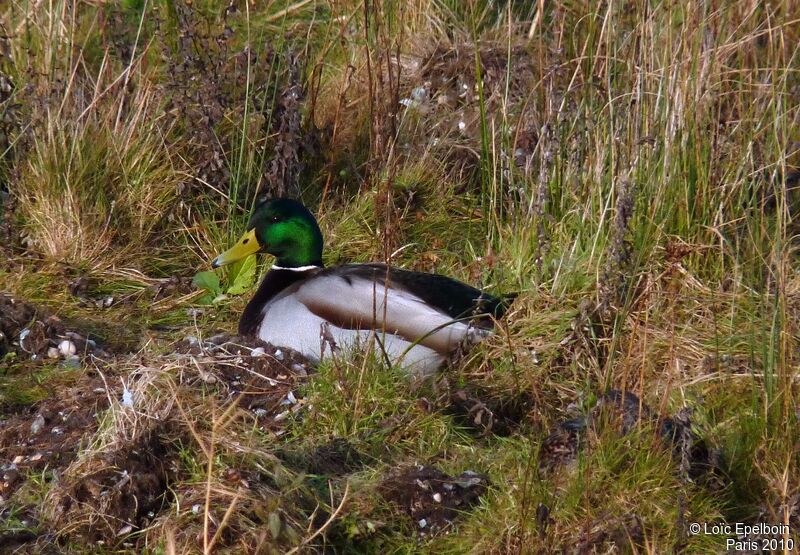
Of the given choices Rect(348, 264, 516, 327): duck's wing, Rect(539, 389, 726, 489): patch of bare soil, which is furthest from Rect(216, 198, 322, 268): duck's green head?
Rect(539, 389, 726, 489): patch of bare soil

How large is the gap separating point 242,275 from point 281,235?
352mm

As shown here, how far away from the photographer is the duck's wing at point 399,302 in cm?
436

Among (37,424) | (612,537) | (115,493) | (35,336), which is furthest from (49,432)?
(612,537)

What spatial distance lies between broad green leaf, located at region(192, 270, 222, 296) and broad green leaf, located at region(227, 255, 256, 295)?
8 centimetres

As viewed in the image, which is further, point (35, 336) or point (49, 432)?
point (35, 336)

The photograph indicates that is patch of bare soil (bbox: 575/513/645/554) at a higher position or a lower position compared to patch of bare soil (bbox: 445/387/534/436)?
higher

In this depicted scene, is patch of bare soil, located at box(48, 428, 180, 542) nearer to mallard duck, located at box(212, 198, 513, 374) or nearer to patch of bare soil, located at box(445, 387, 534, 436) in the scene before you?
mallard duck, located at box(212, 198, 513, 374)

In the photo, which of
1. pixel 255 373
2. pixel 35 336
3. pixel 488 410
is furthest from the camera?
pixel 35 336

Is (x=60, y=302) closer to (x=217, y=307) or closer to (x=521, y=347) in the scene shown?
(x=217, y=307)

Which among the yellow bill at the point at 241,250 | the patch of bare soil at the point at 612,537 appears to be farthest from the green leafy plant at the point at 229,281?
the patch of bare soil at the point at 612,537

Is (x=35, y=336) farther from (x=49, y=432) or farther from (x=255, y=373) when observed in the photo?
(x=255, y=373)

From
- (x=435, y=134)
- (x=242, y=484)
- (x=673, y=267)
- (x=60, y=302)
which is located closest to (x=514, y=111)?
(x=435, y=134)

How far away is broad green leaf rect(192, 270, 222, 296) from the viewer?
199 inches

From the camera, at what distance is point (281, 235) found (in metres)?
5.00
